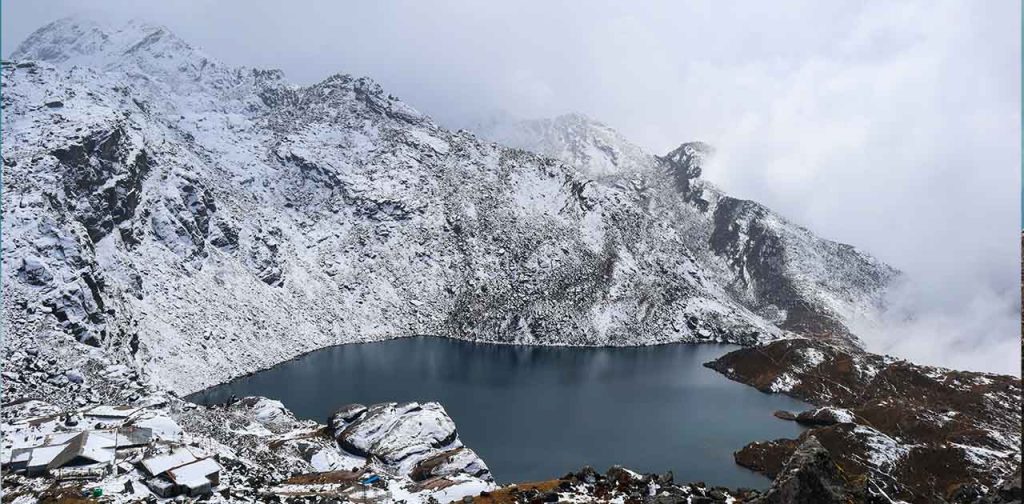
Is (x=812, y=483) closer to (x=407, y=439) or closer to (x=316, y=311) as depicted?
(x=407, y=439)

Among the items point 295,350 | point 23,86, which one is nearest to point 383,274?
point 295,350

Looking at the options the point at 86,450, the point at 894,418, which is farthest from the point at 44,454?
the point at 894,418

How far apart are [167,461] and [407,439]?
30964 mm

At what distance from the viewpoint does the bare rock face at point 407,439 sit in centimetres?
7781

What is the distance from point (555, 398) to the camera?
12212cm

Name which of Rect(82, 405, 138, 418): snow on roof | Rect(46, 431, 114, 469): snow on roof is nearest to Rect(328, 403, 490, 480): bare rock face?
Rect(82, 405, 138, 418): snow on roof

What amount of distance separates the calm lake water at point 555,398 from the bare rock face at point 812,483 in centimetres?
4849

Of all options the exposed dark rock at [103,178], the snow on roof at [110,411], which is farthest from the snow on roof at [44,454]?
the exposed dark rock at [103,178]

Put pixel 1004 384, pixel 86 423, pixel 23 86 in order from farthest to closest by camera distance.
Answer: pixel 23 86 < pixel 1004 384 < pixel 86 423

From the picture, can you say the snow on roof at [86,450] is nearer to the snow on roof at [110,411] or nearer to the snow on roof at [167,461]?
the snow on roof at [167,461]

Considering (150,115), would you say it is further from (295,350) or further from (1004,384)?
(1004,384)

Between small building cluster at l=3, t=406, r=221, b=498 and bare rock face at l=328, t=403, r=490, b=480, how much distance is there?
75.0ft

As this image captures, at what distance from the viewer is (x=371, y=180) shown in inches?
7643

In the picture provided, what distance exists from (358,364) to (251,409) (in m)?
40.0
